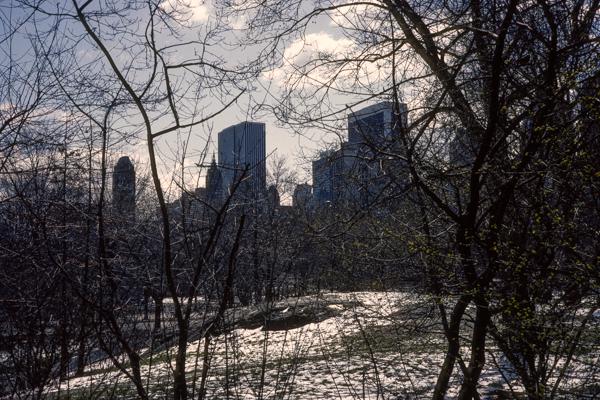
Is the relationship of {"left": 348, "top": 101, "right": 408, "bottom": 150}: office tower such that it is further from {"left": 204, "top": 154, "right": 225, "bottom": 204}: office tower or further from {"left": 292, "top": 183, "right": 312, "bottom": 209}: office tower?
{"left": 204, "top": 154, "right": 225, "bottom": 204}: office tower

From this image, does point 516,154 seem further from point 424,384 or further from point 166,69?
point 424,384

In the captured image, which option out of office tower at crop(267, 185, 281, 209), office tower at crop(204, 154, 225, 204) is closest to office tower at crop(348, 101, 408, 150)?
office tower at crop(267, 185, 281, 209)

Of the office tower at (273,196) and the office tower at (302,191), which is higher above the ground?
the office tower at (302,191)

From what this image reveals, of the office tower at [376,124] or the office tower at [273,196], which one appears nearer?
the office tower at [273,196]

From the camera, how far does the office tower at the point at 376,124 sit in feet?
18.4

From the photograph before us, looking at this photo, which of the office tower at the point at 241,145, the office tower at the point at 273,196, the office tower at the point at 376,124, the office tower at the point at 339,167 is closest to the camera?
the office tower at the point at 241,145

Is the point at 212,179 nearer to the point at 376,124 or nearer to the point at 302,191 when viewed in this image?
the point at 376,124

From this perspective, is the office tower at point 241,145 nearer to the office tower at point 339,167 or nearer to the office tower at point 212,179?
the office tower at point 212,179

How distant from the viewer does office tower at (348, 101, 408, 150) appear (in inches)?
221

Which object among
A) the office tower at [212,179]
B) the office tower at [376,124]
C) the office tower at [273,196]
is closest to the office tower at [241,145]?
the office tower at [212,179]

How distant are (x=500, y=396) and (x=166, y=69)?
5322 mm

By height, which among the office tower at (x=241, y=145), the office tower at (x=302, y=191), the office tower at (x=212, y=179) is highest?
the office tower at (x=302, y=191)

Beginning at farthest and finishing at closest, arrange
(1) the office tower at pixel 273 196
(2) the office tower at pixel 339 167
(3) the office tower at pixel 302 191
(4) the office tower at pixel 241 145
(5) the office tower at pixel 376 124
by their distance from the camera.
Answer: (3) the office tower at pixel 302 191
(2) the office tower at pixel 339 167
(5) the office tower at pixel 376 124
(1) the office tower at pixel 273 196
(4) the office tower at pixel 241 145

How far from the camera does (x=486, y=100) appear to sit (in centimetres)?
483
